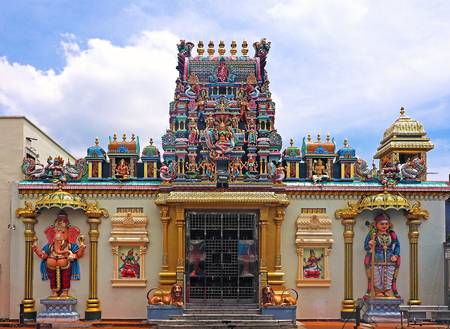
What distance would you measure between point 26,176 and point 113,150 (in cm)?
322

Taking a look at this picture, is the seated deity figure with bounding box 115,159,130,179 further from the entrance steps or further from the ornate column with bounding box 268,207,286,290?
the ornate column with bounding box 268,207,286,290

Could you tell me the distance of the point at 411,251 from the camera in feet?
77.2

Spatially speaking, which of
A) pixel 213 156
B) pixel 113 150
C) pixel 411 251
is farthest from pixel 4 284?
pixel 411 251

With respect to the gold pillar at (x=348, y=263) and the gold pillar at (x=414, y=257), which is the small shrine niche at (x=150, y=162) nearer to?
the gold pillar at (x=348, y=263)

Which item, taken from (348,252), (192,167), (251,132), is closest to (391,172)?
(348,252)

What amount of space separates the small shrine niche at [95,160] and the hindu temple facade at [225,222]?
0.04 metres

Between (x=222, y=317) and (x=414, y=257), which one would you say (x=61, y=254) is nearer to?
(x=222, y=317)

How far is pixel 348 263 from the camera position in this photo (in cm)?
2350

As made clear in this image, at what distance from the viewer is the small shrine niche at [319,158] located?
23.9 meters

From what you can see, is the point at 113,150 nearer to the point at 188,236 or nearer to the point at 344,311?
the point at 188,236

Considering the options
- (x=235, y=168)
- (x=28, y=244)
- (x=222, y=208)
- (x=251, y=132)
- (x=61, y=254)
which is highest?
(x=251, y=132)

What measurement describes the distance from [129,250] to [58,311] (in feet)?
10.3

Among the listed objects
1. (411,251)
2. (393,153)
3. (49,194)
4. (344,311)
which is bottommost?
(344,311)

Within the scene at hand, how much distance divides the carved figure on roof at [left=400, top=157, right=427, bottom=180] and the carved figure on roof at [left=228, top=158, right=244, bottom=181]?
233 inches
